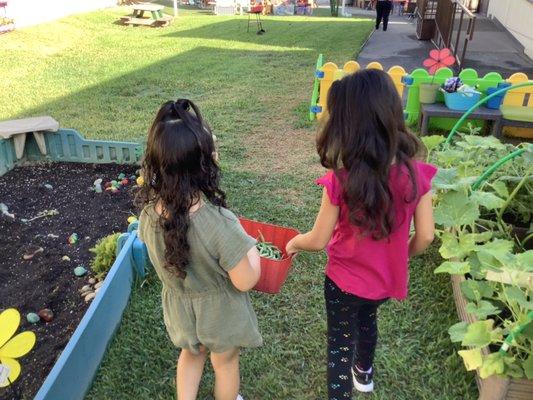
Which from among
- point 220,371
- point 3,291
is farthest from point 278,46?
point 220,371

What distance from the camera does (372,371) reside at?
2.30 m

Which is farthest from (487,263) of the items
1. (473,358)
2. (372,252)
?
(372,252)

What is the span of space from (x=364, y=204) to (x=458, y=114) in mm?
3921

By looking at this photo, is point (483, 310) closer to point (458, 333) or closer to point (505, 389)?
point (458, 333)

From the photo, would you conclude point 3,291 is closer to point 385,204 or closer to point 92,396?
point 92,396

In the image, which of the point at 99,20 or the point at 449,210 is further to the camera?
the point at 99,20

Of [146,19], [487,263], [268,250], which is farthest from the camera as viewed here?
[146,19]

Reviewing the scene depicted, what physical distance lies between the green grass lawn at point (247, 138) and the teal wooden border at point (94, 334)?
91 mm

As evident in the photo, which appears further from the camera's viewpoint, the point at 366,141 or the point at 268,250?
the point at 268,250

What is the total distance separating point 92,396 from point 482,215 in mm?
2488

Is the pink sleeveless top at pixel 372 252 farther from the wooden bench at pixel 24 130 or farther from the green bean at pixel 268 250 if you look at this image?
the wooden bench at pixel 24 130

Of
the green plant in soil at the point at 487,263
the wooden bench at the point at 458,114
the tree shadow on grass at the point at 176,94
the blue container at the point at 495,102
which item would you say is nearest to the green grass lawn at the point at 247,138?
the tree shadow on grass at the point at 176,94

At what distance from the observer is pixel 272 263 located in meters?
1.92

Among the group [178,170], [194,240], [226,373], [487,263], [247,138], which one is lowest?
[247,138]
